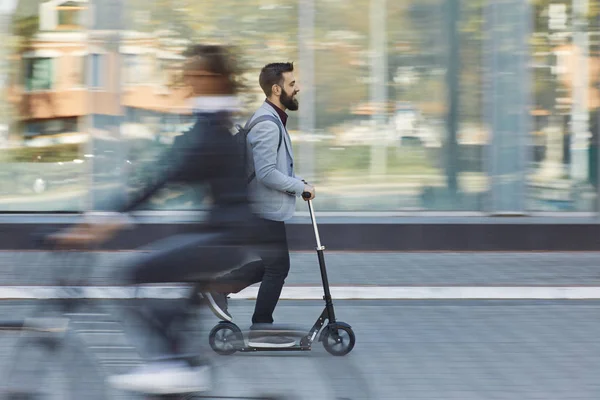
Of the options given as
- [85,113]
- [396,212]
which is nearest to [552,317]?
[396,212]

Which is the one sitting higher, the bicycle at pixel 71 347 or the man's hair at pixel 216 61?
the man's hair at pixel 216 61

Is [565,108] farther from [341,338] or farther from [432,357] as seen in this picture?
[341,338]

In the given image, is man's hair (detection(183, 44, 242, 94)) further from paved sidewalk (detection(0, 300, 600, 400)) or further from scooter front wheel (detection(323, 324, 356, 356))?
scooter front wheel (detection(323, 324, 356, 356))

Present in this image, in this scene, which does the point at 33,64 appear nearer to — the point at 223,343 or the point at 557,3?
the point at 557,3

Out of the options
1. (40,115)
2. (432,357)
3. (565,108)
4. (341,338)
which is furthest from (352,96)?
(341,338)

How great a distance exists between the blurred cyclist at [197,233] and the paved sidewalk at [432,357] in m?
0.14

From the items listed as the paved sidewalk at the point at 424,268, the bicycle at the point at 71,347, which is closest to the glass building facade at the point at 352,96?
the paved sidewalk at the point at 424,268

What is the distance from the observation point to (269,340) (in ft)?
12.9

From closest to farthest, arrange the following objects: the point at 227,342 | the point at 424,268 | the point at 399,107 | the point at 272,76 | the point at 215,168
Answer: the point at 215,168
the point at 227,342
the point at 272,76
the point at 424,268
the point at 399,107

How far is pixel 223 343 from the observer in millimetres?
4301

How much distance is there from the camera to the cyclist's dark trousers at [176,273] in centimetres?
396

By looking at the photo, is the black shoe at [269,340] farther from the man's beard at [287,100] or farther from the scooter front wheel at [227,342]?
the man's beard at [287,100]

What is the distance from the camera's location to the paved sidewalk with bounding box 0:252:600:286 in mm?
9289

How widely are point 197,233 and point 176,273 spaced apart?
18cm
